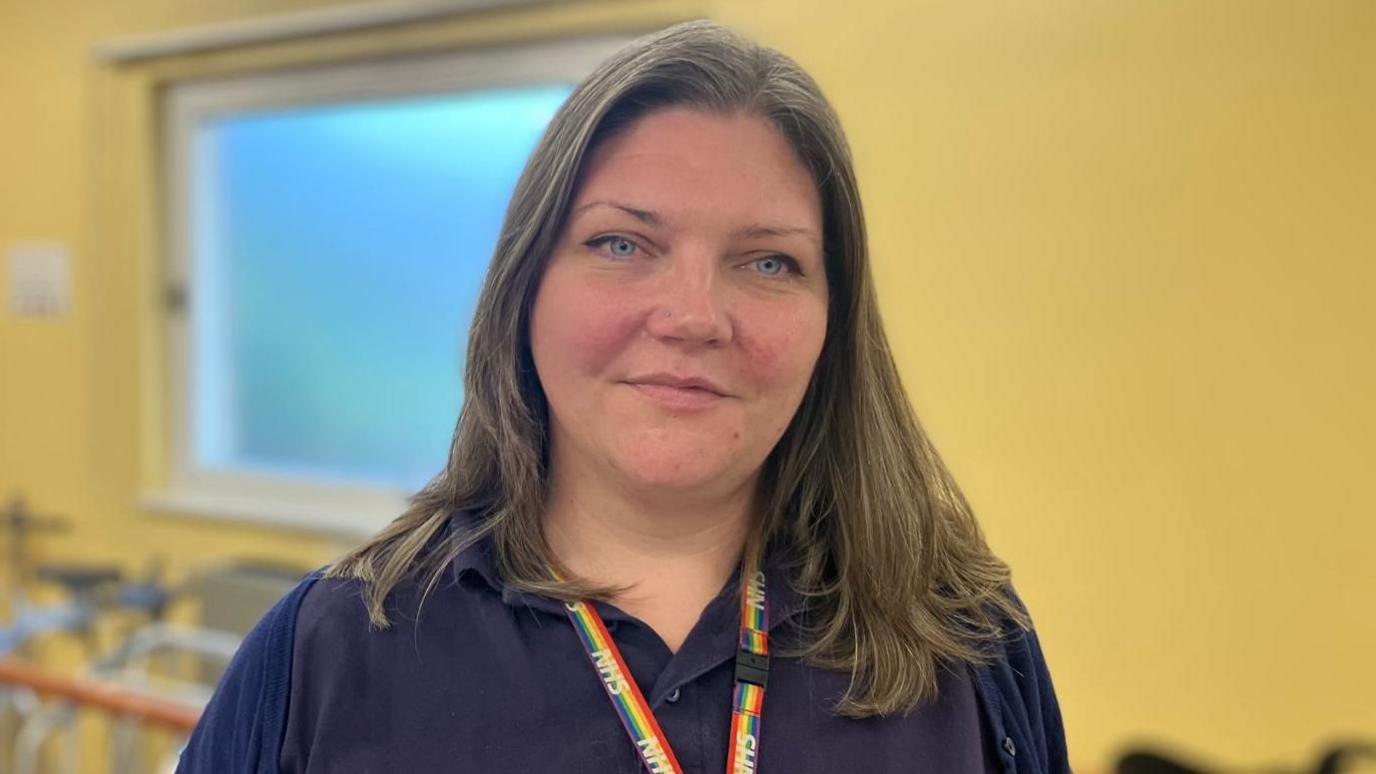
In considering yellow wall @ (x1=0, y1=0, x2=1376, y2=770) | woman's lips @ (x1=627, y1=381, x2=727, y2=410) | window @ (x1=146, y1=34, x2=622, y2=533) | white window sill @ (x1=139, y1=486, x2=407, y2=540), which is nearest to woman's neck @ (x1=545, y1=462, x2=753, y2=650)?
woman's lips @ (x1=627, y1=381, x2=727, y2=410)

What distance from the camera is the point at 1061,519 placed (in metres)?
1.99

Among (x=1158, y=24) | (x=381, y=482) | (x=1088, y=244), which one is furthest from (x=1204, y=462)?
(x=381, y=482)

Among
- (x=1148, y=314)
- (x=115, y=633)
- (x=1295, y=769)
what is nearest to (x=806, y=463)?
(x=1148, y=314)

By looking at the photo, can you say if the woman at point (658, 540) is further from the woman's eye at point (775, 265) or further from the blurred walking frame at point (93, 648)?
the blurred walking frame at point (93, 648)

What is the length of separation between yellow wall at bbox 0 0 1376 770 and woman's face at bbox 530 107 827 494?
1.20 metres

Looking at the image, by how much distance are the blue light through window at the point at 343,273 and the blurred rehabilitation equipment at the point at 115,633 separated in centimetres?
41

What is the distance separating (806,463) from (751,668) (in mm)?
208

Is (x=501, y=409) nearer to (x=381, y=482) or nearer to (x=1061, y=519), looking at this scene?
(x=1061, y=519)

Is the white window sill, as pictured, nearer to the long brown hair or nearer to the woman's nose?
the long brown hair

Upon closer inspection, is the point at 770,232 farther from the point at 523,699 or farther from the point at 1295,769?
the point at 1295,769

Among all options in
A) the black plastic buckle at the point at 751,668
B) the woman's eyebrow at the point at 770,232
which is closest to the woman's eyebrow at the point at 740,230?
the woman's eyebrow at the point at 770,232

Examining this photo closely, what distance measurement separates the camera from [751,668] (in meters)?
0.80

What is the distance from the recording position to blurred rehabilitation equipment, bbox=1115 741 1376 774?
1.72 meters

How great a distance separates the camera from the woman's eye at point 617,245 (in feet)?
2.55
